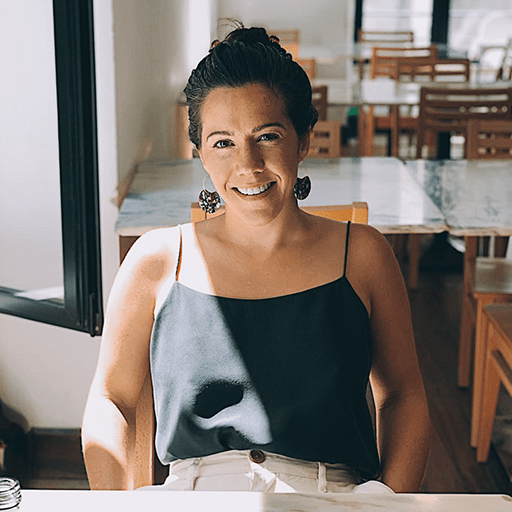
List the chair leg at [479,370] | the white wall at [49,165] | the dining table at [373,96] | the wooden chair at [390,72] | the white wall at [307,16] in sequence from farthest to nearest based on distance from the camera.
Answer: the white wall at [307,16] < the wooden chair at [390,72] < the dining table at [373,96] < the chair leg at [479,370] < the white wall at [49,165]

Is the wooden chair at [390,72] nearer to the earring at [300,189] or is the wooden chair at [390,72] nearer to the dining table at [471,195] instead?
the dining table at [471,195]

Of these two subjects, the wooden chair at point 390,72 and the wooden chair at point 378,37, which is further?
the wooden chair at point 378,37

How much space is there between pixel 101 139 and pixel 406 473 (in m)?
1.42

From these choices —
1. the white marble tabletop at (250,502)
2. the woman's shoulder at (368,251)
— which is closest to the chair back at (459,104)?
the woman's shoulder at (368,251)

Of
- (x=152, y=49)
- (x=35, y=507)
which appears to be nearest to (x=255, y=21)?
(x=152, y=49)

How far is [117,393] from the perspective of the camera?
4.68 feet

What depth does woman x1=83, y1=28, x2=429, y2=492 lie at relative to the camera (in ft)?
4.42

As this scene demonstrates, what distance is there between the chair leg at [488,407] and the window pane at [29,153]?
4.37ft

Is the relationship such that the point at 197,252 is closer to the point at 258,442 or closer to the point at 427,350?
the point at 258,442

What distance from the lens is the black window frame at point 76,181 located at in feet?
6.49

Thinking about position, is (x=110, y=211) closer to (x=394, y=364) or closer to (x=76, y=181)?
(x=76, y=181)

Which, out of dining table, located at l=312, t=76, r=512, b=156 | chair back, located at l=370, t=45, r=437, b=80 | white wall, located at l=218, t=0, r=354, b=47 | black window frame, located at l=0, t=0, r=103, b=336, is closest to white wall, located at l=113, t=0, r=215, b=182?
black window frame, located at l=0, t=0, r=103, b=336

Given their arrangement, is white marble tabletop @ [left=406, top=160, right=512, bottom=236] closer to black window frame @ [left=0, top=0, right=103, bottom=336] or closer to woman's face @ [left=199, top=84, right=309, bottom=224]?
black window frame @ [left=0, top=0, right=103, bottom=336]

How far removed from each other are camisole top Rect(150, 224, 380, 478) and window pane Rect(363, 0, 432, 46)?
7.56m
